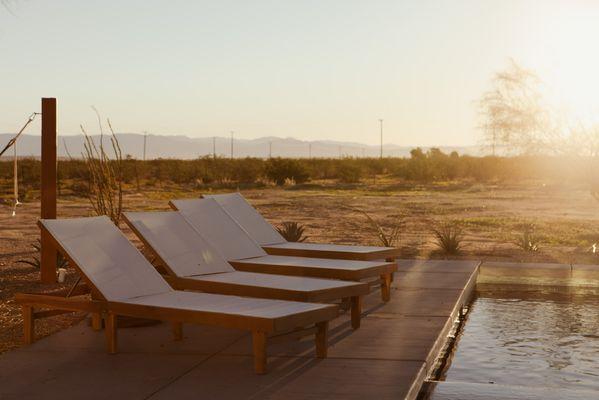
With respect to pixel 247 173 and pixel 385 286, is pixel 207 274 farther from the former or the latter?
pixel 247 173

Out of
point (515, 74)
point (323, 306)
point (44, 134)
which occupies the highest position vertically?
point (515, 74)

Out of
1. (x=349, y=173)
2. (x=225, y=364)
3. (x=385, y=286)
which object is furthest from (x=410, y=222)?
(x=349, y=173)

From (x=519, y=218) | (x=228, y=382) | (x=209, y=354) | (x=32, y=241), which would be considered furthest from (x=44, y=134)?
(x=519, y=218)

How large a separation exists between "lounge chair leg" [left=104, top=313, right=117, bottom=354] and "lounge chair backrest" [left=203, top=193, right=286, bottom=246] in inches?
140

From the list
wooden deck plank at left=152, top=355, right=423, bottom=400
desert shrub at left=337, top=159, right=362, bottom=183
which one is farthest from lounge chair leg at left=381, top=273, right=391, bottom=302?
desert shrub at left=337, top=159, right=362, bottom=183

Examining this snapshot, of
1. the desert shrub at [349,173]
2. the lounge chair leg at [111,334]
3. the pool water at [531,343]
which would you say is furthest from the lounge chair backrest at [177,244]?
the desert shrub at [349,173]

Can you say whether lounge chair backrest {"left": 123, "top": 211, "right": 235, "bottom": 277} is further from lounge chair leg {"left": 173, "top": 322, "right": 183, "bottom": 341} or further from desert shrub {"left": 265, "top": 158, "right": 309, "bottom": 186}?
desert shrub {"left": 265, "top": 158, "right": 309, "bottom": 186}

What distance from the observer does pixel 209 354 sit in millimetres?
6051

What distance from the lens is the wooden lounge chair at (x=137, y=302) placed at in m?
5.52

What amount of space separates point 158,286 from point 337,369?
69.2 inches

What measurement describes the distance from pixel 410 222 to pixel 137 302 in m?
16.9

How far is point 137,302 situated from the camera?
6.05 metres

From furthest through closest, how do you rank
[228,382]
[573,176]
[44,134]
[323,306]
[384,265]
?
[573,176] < [44,134] < [384,265] < [323,306] < [228,382]

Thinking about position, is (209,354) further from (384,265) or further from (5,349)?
(384,265)
